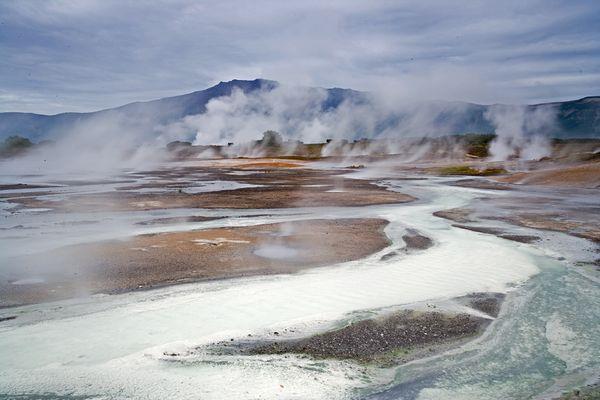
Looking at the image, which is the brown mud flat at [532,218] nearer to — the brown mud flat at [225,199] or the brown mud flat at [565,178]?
the brown mud flat at [225,199]

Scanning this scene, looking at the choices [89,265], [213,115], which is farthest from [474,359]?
[213,115]

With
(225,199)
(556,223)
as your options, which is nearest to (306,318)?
(556,223)

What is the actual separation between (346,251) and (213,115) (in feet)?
598

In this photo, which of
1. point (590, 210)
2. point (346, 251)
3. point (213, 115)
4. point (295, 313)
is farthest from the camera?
point (213, 115)

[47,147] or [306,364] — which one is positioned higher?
[47,147]

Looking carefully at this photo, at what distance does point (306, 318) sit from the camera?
10.6m

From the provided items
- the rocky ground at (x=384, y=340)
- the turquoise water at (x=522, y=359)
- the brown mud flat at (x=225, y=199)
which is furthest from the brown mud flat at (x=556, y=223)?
the rocky ground at (x=384, y=340)

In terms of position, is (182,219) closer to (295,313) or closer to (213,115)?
(295,313)

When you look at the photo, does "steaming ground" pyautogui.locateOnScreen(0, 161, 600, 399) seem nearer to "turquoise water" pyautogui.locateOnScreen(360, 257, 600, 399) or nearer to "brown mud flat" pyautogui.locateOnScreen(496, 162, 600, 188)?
Answer: "turquoise water" pyautogui.locateOnScreen(360, 257, 600, 399)

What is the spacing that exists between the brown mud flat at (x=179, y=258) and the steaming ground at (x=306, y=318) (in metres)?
0.21

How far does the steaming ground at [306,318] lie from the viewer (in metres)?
7.79

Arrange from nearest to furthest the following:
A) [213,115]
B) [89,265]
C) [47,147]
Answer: [89,265] < [47,147] < [213,115]

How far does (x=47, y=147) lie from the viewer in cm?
13800

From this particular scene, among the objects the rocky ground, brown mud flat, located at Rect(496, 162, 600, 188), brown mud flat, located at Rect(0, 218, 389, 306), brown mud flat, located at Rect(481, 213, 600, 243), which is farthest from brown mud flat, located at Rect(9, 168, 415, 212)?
the rocky ground
